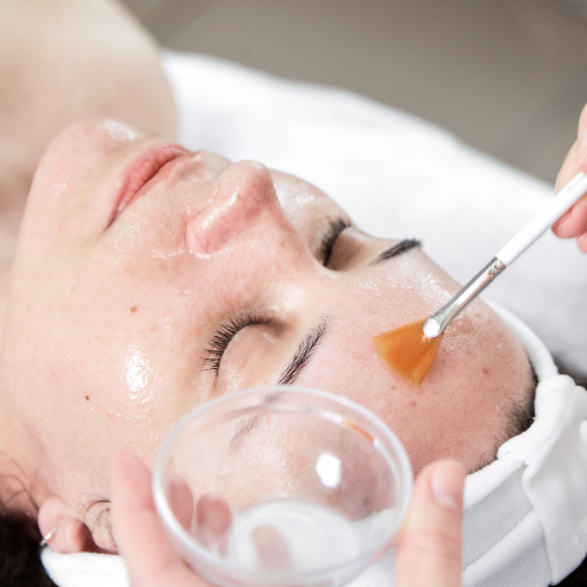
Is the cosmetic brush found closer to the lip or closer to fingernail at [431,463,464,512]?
fingernail at [431,463,464,512]

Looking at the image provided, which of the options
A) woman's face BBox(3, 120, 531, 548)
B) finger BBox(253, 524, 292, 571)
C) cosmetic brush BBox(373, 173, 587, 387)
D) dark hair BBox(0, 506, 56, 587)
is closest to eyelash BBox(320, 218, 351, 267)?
woman's face BBox(3, 120, 531, 548)

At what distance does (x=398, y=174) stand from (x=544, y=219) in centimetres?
85

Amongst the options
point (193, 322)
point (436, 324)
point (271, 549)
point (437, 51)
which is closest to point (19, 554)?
point (193, 322)

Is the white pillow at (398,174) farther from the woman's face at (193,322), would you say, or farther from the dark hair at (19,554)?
the dark hair at (19,554)

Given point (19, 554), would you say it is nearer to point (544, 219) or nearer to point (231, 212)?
point (231, 212)

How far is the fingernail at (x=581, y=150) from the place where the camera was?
731mm

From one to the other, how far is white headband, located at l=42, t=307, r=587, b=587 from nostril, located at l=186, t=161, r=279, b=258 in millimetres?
407

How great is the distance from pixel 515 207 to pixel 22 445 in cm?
114

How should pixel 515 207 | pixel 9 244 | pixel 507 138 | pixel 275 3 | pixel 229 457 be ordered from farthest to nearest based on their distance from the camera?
pixel 275 3, pixel 507 138, pixel 515 207, pixel 9 244, pixel 229 457

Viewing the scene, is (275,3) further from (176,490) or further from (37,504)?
(176,490)

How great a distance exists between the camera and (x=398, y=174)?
5.00 ft

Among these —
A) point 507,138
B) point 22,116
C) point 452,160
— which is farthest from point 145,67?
point 507,138

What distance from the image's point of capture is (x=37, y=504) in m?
0.90

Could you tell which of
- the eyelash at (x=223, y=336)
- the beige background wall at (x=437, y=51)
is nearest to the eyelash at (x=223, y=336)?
the eyelash at (x=223, y=336)
